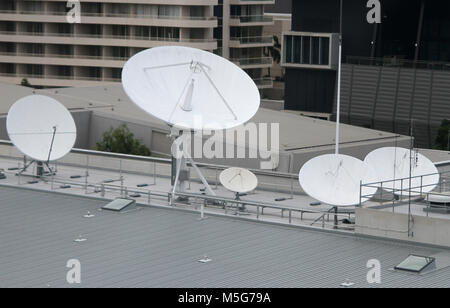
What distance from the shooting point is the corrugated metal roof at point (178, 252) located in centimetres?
3397

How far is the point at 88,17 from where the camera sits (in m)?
128

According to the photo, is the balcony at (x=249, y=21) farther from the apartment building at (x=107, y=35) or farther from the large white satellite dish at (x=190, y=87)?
the large white satellite dish at (x=190, y=87)

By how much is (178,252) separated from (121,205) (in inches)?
286

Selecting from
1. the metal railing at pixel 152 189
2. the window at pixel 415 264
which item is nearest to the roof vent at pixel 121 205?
the metal railing at pixel 152 189

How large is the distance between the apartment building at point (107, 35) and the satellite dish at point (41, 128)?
74457 millimetres

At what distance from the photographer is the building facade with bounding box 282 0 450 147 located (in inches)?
3610

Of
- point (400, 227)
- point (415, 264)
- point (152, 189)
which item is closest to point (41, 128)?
point (152, 189)

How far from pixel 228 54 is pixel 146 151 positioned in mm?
56641

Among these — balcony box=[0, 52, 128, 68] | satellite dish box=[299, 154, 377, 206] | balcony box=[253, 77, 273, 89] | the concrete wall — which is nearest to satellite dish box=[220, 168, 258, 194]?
satellite dish box=[299, 154, 377, 206]

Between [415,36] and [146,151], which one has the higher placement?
[415,36]

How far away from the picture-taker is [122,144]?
249ft

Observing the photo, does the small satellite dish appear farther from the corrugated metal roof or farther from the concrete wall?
the concrete wall
